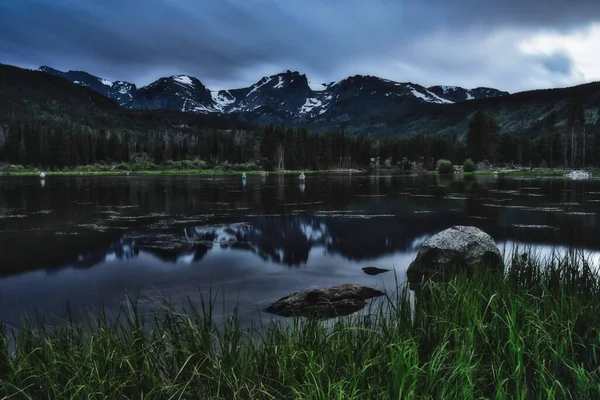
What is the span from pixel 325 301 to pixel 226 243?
11.6 m

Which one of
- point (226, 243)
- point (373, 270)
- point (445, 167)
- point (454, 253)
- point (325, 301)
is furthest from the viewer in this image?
point (445, 167)

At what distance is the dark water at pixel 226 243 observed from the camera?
49.4 ft

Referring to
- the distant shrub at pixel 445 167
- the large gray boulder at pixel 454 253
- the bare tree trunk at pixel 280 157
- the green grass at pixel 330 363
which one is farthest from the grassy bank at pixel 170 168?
the green grass at pixel 330 363

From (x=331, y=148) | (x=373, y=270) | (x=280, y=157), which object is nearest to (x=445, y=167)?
→ (x=280, y=157)

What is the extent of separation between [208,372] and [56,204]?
134 ft

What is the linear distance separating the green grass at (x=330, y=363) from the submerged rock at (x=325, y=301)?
4.20 m

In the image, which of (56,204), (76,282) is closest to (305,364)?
(76,282)

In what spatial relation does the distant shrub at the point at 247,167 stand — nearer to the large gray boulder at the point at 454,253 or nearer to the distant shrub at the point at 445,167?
the distant shrub at the point at 445,167

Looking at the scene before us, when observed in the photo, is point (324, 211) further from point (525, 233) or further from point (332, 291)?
point (332, 291)

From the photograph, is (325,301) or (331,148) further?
(331,148)

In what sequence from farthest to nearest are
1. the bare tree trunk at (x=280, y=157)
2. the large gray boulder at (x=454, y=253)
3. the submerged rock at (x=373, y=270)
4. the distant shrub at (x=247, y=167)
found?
the bare tree trunk at (x=280, y=157)
the distant shrub at (x=247, y=167)
the submerged rock at (x=373, y=270)
the large gray boulder at (x=454, y=253)

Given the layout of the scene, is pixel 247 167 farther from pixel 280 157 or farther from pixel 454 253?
pixel 454 253

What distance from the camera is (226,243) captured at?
23484mm

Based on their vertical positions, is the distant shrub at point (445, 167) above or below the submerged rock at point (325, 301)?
above
